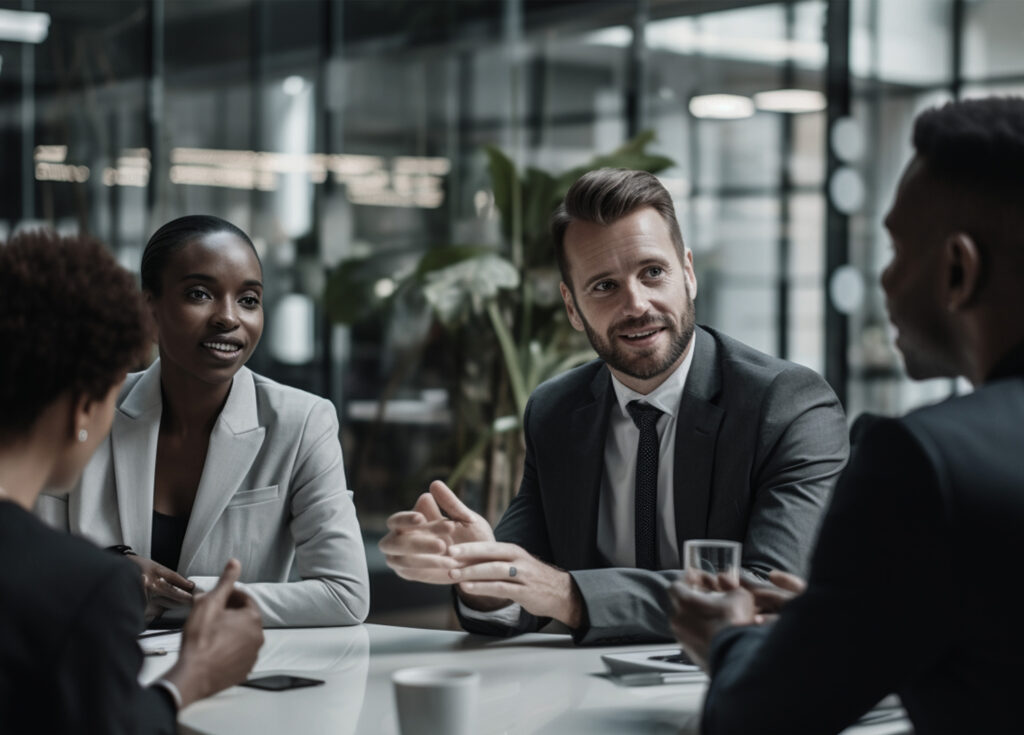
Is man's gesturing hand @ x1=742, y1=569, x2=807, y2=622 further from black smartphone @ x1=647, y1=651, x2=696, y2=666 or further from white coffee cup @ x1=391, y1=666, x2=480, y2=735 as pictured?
white coffee cup @ x1=391, y1=666, x2=480, y2=735

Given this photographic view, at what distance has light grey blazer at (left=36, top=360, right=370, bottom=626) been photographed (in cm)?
269

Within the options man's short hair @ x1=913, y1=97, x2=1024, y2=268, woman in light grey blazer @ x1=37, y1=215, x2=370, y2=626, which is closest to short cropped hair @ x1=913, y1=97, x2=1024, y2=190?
man's short hair @ x1=913, y1=97, x2=1024, y2=268

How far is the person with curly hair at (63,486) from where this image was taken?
128cm

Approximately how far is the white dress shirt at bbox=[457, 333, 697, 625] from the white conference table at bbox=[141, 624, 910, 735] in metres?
0.34

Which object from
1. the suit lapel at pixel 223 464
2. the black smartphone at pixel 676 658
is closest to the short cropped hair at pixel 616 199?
the suit lapel at pixel 223 464

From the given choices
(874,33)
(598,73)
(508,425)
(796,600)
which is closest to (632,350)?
(796,600)

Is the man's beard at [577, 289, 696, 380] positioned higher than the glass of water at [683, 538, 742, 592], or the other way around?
the man's beard at [577, 289, 696, 380]

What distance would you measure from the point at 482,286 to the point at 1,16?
2.71 m

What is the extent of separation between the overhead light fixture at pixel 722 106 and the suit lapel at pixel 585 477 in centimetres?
466

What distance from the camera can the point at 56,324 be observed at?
4.53 feet

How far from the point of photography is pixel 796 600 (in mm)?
1398

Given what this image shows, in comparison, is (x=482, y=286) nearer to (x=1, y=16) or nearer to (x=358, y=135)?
(x=358, y=135)

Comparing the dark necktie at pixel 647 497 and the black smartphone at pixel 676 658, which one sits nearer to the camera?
the black smartphone at pixel 676 658

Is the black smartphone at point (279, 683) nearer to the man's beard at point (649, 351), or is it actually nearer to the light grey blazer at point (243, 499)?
the light grey blazer at point (243, 499)
